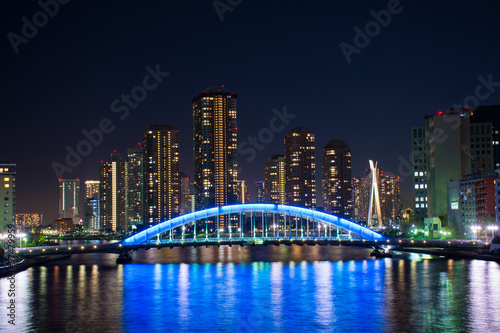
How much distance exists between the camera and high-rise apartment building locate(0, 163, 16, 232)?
95.6 metres

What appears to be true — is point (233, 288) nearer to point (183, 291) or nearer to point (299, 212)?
point (183, 291)

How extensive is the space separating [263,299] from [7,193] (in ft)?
209

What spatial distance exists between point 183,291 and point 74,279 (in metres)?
16.3

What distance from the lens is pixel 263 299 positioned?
162 feet

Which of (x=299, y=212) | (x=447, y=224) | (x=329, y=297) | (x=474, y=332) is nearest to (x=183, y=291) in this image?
(x=329, y=297)

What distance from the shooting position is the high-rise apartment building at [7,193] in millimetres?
95625

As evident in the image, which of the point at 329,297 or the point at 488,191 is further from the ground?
the point at 488,191

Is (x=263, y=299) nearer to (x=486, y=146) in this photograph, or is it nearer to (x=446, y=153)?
(x=446, y=153)

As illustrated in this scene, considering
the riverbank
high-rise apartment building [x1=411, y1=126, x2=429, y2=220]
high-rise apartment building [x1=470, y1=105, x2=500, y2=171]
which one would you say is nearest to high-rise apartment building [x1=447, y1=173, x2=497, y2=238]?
high-rise apartment building [x1=470, y1=105, x2=500, y2=171]

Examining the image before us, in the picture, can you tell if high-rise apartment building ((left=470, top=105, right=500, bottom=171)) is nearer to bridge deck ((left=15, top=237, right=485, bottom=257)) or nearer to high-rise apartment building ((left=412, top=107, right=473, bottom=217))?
high-rise apartment building ((left=412, top=107, right=473, bottom=217))

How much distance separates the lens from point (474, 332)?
118ft

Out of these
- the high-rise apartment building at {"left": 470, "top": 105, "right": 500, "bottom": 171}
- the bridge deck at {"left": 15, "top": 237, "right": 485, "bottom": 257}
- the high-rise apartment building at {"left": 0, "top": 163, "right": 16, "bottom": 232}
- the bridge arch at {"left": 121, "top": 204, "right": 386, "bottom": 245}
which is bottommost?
the bridge deck at {"left": 15, "top": 237, "right": 485, "bottom": 257}

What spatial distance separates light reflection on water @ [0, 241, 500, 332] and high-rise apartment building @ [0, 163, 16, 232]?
24482 mm

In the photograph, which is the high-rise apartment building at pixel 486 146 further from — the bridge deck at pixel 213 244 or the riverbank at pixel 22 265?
the riverbank at pixel 22 265
